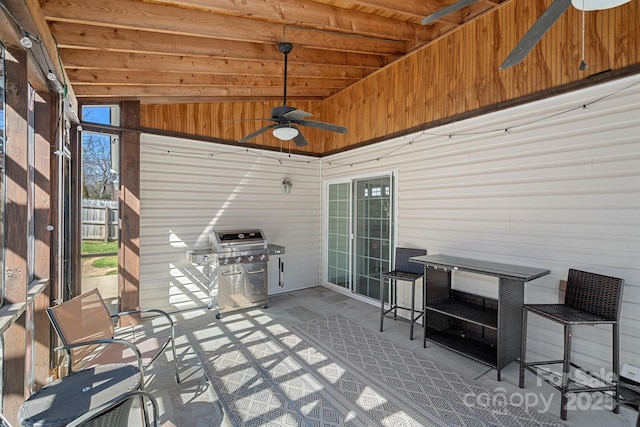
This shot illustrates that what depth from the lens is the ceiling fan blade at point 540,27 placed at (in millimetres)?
1587

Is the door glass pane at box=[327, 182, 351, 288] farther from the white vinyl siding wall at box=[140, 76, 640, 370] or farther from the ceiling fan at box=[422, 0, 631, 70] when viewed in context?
the ceiling fan at box=[422, 0, 631, 70]

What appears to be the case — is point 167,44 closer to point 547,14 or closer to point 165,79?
point 165,79

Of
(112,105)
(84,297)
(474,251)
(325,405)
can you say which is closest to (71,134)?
(112,105)

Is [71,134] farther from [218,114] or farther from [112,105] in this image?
[218,114]

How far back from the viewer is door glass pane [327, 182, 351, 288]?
18.5 ft

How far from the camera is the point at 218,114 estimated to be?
5.04 metres

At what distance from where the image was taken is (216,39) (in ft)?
10.7

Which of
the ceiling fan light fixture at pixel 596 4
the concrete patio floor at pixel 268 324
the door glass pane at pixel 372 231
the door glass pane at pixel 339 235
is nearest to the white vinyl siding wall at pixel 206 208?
the door glass pane at pixel 339 235

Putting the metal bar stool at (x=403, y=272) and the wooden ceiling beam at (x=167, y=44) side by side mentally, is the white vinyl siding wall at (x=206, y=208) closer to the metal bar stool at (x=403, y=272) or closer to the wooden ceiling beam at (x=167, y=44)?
the wooden ceiling beam at (x=167, y=44)

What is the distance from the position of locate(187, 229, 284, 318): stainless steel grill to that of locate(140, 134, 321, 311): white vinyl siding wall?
0.38m

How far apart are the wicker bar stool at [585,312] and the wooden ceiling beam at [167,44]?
3.89 metres

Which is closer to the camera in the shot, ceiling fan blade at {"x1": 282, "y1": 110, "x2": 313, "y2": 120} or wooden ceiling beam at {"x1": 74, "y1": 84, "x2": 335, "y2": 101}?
ceiling fan blade at {"x1": 282, "y1": 110, "x2": 313, "y2": 120}

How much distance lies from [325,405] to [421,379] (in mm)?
1002

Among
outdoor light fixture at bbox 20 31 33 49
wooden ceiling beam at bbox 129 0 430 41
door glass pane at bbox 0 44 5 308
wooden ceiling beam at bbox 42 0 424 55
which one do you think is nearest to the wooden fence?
door glass pane at bbox 0 44 5 308
